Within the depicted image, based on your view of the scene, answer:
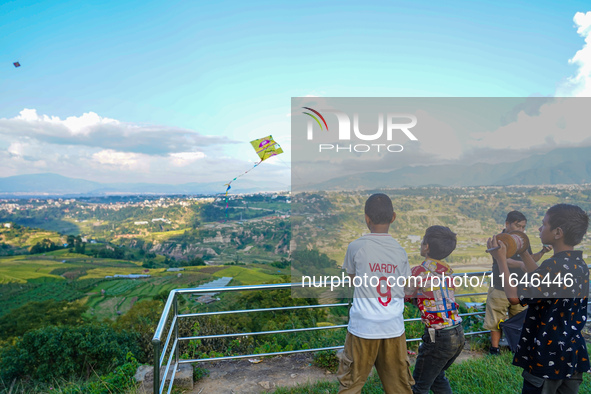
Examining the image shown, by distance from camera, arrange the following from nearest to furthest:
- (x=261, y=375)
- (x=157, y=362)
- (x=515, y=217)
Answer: (x=157, y=362) < (x=515, y=217) < (x=261, y=375)

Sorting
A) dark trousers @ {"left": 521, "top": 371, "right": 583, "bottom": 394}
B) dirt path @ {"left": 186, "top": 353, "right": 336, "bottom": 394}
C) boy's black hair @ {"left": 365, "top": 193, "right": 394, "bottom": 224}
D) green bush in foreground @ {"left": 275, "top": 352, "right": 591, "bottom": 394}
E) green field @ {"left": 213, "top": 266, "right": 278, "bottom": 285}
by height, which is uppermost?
boy's black hair @ {"left": 365, "top": 193, "right": 394, "bottom": 224}

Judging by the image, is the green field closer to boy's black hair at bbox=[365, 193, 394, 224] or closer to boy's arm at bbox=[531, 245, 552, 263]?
boy's arm at bbox=[531, 245, 552, 263]

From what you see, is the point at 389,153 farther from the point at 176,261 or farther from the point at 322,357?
the point at 176,261

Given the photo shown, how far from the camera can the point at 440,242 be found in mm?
2072

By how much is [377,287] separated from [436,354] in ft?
1.92

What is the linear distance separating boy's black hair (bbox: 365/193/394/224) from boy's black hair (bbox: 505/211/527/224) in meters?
1.57

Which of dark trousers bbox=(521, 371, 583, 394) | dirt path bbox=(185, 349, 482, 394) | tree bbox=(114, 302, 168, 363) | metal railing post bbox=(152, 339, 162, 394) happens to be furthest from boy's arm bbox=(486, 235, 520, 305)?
tree bbox=(114, 302, 168, 363)

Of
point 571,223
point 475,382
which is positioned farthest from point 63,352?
point 571,223

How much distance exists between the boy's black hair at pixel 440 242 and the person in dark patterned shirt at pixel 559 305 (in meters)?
0.32

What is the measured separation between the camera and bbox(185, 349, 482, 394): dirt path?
113 inches

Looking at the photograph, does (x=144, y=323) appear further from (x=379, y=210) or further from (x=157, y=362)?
(x=379, y=210)

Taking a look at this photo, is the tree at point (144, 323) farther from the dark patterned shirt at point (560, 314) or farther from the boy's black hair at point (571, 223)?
the boy's black hair at point (571, 223)

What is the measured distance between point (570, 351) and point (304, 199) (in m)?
3.14

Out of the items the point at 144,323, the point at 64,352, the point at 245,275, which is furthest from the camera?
the point at 245,275
